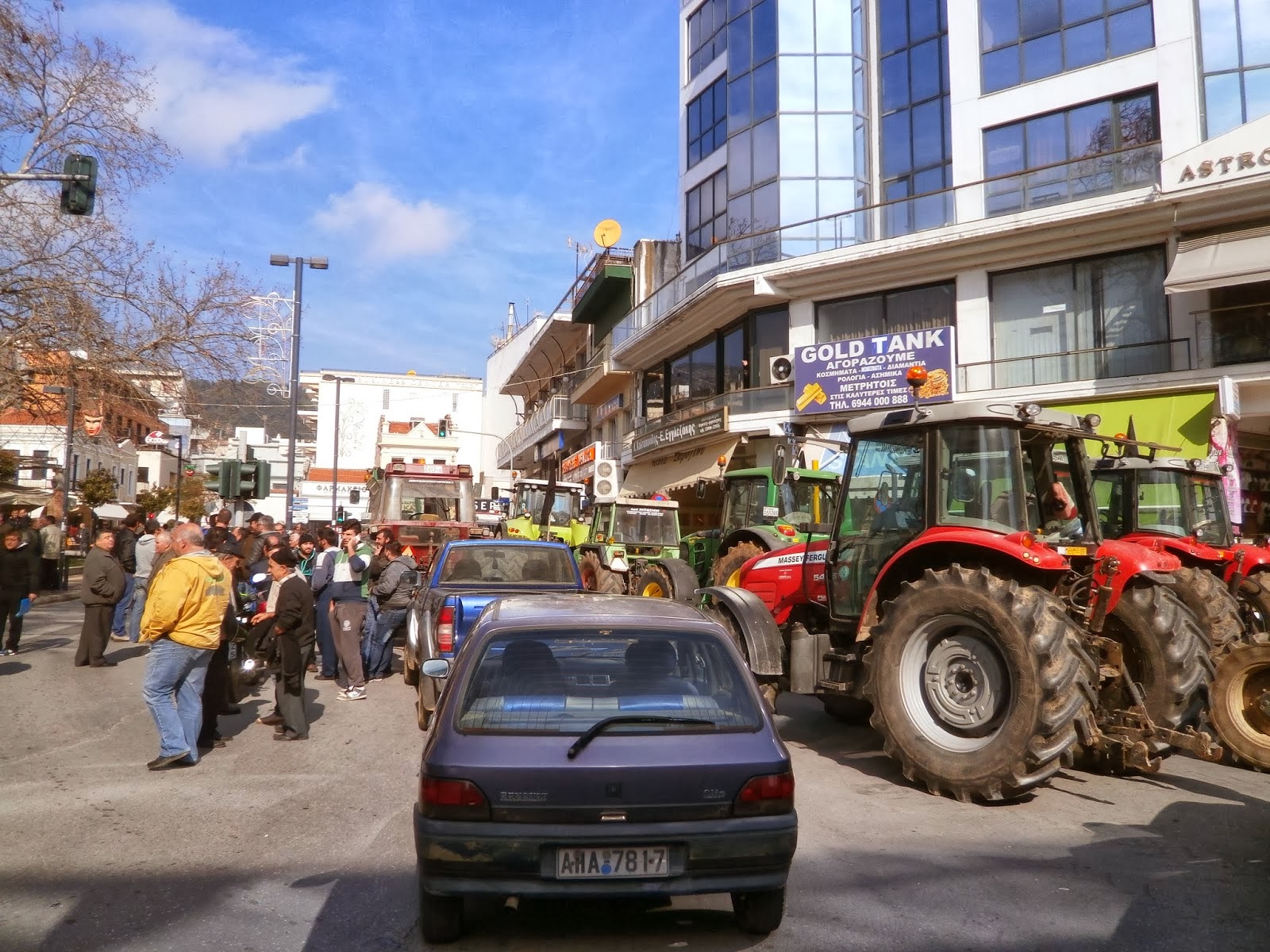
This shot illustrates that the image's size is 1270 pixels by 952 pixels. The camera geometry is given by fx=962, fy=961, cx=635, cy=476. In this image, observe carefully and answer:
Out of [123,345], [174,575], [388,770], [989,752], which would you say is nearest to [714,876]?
[989,752]

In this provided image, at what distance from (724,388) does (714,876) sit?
22.5 meters

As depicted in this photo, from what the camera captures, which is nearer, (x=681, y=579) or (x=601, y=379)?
(x=681, y=579)

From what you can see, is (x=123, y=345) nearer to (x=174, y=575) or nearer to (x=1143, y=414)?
(x=174, y=575)

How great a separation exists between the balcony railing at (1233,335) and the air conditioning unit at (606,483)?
11.1m

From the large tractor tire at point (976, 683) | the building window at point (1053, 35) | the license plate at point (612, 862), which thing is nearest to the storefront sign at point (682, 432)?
the building window at point (1053, 35)

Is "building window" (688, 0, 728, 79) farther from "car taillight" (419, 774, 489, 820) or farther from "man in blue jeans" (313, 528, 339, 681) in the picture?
"car taillight" (419, 774, 489, 820)

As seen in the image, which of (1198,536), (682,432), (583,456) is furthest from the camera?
(583,456)

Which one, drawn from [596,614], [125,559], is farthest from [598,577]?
[596,614]

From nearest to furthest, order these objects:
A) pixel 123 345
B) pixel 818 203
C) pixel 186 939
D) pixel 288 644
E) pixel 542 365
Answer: pixel 186 939, pixel 288 644, pixel 123 345, pixel 818 203, pixel 542 365

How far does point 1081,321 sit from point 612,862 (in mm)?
18922

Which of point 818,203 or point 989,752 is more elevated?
point 818,203

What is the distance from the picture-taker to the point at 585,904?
4.56 metres

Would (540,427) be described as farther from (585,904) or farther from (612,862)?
(612,862)

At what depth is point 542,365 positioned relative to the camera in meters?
50.6
